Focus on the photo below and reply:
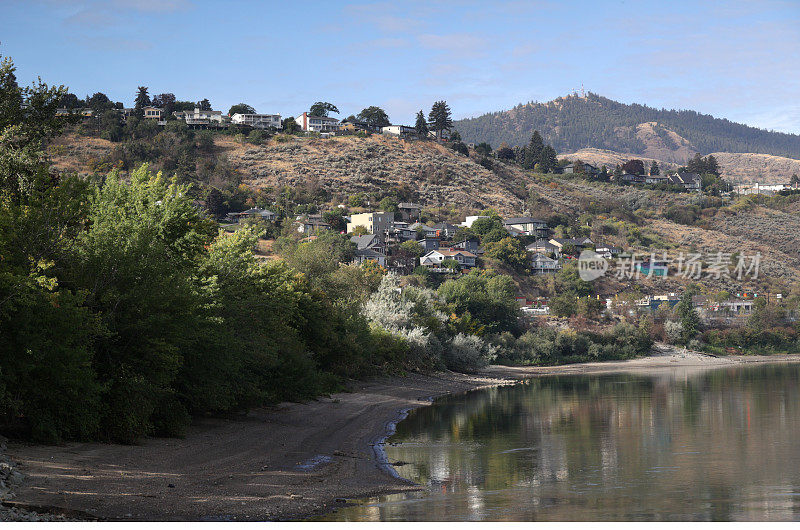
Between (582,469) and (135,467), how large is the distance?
46.1 feet

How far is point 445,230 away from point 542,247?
17.1 metres

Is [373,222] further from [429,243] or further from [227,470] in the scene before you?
[227,470]

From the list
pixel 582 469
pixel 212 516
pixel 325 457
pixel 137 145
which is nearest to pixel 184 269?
pixel 325 457

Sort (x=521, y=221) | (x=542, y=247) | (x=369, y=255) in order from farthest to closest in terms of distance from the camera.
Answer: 1. (x=521, y=221)
2. (x=542, y=247)
3. (x=369, y=255)

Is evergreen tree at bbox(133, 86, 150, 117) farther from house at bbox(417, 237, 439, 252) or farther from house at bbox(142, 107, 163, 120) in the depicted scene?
house at bbox(417, 237, 439, 252)

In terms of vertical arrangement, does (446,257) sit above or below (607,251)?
below

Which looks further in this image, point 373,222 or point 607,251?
point 607,251

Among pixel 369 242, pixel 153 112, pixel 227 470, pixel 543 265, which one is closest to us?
pixel 227 470

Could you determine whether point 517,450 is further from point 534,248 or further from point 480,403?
point 534,248

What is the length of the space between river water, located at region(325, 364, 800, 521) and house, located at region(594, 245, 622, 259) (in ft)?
272

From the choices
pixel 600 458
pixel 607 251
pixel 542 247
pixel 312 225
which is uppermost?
pixel 312 225

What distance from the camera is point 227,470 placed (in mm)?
21656

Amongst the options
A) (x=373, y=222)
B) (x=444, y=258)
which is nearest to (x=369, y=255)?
(x=444, y=258)

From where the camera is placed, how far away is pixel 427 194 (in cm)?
16038
